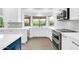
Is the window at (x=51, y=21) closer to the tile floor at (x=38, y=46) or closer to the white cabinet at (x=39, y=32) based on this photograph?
the white cabinet at (x=39, y=32)

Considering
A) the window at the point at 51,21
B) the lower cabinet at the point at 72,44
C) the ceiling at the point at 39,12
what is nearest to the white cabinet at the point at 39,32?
the window at the point at 51,21

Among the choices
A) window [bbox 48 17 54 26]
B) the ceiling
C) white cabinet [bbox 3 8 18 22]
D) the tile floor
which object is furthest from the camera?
window [bbox 48 17 54 26]

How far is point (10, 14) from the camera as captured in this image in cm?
719

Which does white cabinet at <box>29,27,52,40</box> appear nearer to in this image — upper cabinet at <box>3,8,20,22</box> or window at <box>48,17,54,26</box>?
window at <box>48,17,54,26</box>

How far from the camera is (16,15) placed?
731cm

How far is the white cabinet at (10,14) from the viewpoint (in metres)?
7.16

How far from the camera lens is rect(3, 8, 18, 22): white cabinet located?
7160mm

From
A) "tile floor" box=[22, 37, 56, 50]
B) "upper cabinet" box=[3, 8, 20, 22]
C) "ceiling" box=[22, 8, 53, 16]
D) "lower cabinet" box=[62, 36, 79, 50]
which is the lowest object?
"tile floor" box=[22, 37, 56, 50]

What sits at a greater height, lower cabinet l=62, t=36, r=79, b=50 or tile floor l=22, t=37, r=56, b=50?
lower cabinet l=62, t=36, r=79, b=50

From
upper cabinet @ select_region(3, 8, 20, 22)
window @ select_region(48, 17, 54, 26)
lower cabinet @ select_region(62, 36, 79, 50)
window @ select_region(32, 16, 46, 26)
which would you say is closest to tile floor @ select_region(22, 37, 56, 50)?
upper cabinet @ select_region(3, 8, 20, 22)

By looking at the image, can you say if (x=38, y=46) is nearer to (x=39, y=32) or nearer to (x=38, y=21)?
(x=39, y=32)

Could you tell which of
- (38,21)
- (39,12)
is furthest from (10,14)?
(38,21)
